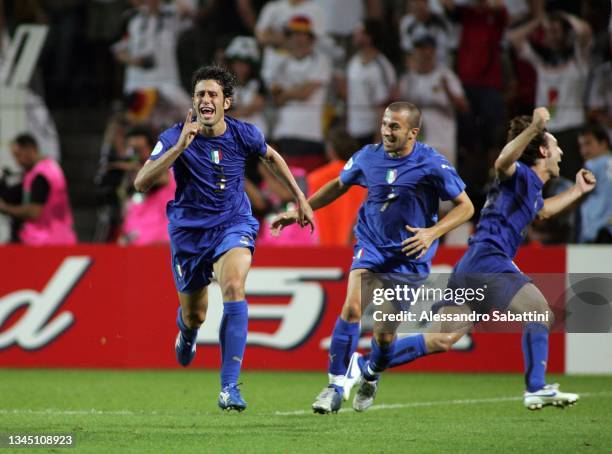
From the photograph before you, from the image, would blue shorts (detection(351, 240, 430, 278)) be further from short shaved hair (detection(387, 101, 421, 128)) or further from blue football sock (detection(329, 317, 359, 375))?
short shaved hair (detection(387, 101, 421, 128))

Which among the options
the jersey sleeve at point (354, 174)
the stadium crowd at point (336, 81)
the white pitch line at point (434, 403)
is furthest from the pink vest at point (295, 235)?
the jersey sleeve at point (354, 174)

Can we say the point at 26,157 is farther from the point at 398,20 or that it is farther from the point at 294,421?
the point at 294,421

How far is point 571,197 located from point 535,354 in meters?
1.12

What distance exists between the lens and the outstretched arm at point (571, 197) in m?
8.13

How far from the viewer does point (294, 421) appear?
780 cm

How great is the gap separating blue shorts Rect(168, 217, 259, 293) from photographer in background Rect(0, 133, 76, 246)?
4.62 meters

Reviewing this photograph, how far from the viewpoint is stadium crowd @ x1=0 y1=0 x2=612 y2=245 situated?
41.1 ft

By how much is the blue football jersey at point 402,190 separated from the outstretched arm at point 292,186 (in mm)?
469

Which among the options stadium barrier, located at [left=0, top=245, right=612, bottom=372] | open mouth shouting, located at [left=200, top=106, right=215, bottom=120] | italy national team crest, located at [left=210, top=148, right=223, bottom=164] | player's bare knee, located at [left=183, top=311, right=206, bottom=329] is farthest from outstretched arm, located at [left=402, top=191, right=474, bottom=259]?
stadium barrier, located at [left=0, top=245, right=612, bottom=372]

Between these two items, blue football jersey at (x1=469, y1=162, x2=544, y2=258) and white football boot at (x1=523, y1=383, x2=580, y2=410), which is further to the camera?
blue football jersey at (x1=469, y1=162, x2=544, y2=258)

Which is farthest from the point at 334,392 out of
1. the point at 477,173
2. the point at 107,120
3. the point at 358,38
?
the point at 107,120

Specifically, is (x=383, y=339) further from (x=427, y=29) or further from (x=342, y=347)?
(x=427, y=29)

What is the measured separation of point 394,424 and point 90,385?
3.50m

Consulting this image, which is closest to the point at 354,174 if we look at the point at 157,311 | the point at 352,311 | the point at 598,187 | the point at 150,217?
the point at 352,311
